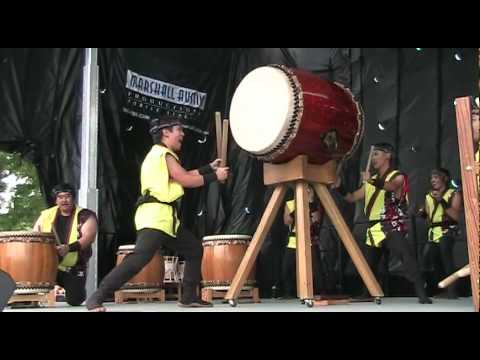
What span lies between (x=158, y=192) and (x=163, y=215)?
0.46ft

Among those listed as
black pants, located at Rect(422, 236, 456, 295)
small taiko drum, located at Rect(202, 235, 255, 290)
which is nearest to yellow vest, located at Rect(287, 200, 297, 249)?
small taiko drum, located at Rect(202, 235, 255, 290)

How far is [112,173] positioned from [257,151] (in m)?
1.95

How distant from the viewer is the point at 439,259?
530cm

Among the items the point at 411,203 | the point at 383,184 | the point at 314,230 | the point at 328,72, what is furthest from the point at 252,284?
the point at 328,72

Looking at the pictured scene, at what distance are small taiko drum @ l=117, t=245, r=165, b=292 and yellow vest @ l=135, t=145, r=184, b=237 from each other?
133 cm

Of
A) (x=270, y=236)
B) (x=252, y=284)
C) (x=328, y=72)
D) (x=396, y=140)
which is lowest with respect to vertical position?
(x=252, y=284)

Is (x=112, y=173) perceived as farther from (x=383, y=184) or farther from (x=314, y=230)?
(x=383, y=184)

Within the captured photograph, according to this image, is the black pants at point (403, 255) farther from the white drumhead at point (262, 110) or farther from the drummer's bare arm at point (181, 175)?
the drummer's bare arm at point (181, 175)

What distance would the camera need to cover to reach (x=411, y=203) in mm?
5484

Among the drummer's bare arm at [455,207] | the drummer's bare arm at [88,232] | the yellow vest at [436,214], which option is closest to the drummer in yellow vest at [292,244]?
the yellow vest at [436,214]

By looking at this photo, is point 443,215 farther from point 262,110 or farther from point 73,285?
point 73,285

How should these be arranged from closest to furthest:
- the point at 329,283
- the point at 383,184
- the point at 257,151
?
the point at 257,151
the point at 383,184
the point at 329,283

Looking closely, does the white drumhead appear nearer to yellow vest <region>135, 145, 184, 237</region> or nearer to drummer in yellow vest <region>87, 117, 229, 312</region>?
drummer in yellow vest <region>87, 117, 229, 312</region>

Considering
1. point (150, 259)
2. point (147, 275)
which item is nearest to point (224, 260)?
point (147, 275)
